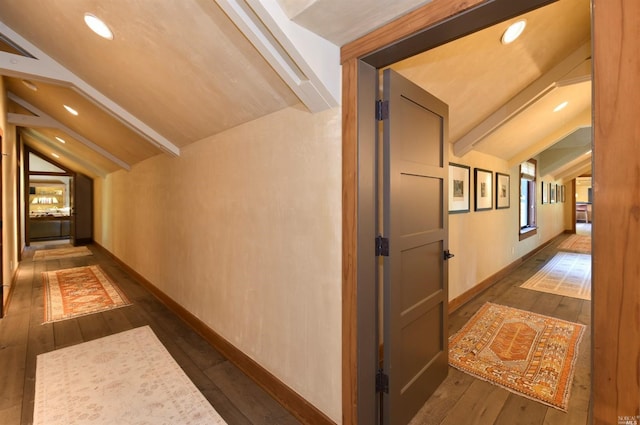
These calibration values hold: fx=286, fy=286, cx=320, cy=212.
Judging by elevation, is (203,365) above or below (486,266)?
below

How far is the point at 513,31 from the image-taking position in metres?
1.99

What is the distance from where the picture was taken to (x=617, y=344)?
842mm

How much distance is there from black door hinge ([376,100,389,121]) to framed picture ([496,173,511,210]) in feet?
12.8

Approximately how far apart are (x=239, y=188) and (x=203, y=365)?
5.04 ft

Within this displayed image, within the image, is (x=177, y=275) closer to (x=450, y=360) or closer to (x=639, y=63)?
(x=450, y=360)

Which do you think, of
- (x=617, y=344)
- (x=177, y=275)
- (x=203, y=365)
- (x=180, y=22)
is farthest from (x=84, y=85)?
(x=617, y=344)

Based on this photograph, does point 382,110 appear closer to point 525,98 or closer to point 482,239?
point 525,98

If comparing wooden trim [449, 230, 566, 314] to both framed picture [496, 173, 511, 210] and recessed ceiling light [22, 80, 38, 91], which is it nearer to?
framed picture [496, 173, 511, 210]

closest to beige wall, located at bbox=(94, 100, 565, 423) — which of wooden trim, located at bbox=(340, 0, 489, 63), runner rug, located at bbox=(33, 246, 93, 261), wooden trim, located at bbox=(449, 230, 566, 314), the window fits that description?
wooden trim, located at bbox=(449, 230, 566, 314)

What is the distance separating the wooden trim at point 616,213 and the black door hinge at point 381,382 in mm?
919

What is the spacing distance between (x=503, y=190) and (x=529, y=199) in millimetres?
2656

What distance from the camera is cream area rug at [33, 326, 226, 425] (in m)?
1.85

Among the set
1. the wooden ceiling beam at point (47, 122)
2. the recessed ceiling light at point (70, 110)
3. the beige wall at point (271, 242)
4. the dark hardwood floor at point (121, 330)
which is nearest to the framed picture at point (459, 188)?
the beige wall at point (271, 242)

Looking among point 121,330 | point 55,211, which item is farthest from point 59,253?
point 121,330
